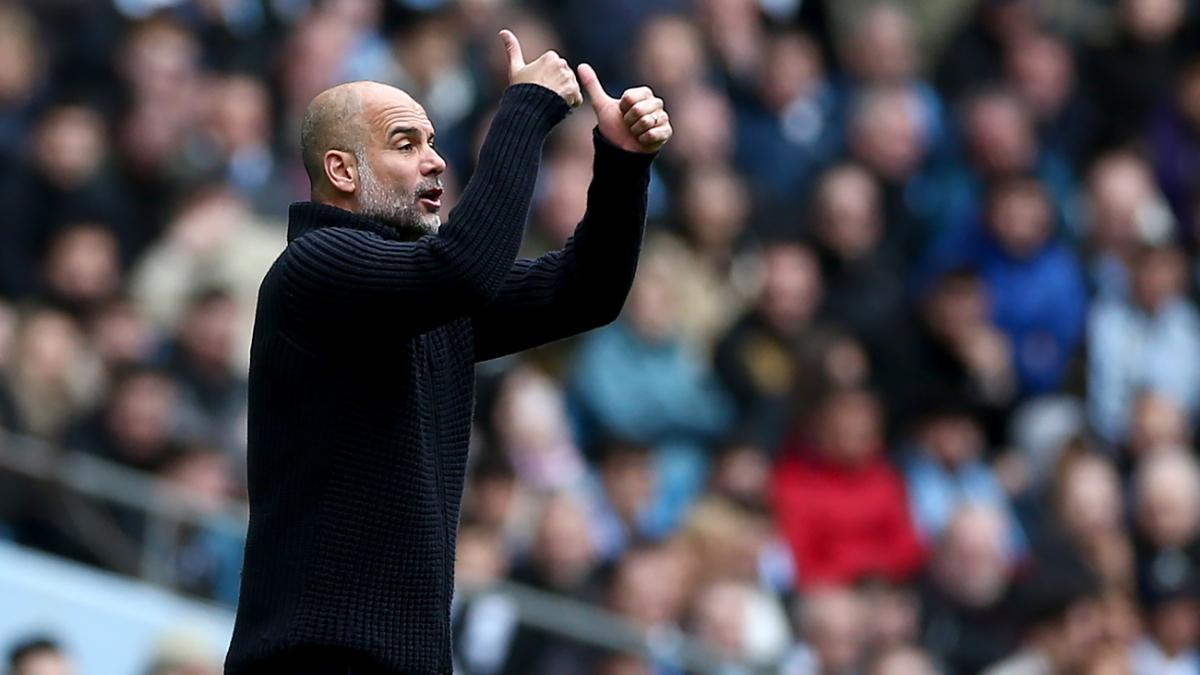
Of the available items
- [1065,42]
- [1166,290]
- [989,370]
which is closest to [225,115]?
[989,370]

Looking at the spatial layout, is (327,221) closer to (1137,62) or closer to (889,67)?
(889,67)

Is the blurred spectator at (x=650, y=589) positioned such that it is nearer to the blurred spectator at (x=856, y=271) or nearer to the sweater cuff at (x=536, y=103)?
the blurred spectator at (x=856, y=271)

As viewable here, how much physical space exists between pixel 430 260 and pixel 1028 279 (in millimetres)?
7775

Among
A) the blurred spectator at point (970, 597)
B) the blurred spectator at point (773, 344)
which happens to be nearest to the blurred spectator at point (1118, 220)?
the blurred spectator at point (773, 344)

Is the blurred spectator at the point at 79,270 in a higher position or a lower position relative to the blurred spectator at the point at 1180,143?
lower

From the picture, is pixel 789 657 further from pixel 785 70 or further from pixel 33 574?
pixel 785 70

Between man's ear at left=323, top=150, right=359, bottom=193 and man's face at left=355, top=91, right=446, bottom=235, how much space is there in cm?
1

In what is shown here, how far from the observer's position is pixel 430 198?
455 centimetres

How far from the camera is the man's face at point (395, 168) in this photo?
4516 millimetres

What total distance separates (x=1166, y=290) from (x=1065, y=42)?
2537mm

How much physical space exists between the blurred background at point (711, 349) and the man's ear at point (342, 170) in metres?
3.44

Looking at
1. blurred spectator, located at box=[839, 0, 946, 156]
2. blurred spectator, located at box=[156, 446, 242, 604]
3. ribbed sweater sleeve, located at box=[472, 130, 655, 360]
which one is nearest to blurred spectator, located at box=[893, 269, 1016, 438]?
blurred spectator, located at box=[839, 0, 946, 156]

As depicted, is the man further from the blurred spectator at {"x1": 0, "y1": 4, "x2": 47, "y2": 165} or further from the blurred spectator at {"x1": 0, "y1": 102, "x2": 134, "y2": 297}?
the blurred spectator at {"x1": 0, "y1": 4, "x2": 47, "y2": 165}

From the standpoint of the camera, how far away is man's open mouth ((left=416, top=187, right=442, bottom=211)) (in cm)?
454
